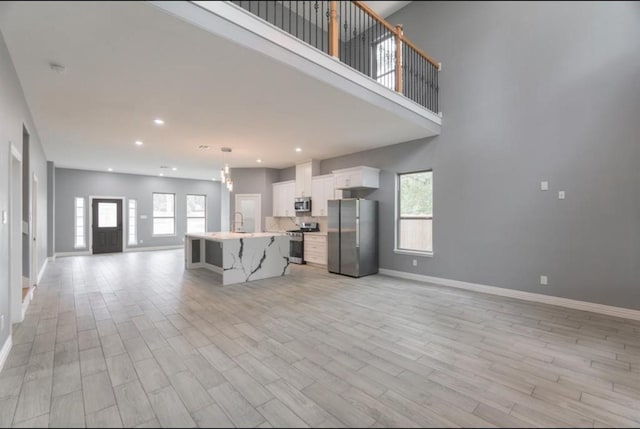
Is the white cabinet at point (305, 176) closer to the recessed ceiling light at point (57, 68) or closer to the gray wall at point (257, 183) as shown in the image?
the gray wall at point (257, 183)

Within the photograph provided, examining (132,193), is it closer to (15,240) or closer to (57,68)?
(15,240)

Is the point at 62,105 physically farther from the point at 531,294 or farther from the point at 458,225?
the point at 531,294

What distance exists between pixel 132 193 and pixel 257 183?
16.5 feet

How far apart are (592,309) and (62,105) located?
781 centimetres

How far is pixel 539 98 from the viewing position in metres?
4.33

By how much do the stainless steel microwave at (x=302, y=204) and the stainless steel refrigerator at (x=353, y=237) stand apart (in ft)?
4.41

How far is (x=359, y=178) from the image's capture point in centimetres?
615

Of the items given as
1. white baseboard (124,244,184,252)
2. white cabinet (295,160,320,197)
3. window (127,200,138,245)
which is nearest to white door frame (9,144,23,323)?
white cabinet (295,160,320,197)

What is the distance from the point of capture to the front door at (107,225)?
978 centimetres

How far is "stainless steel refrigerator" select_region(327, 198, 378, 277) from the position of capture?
5.95 metres

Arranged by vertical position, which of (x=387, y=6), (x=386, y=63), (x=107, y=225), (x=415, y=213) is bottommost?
(x=107, y=225)

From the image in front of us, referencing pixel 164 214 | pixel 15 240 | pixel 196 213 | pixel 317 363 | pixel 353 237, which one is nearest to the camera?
pixel 317 363

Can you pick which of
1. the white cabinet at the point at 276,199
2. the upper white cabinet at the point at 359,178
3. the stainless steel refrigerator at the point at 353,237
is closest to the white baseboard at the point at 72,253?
the white cabinet at the point at 276,199

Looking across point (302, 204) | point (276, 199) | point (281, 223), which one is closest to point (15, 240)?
point (302, 204)
